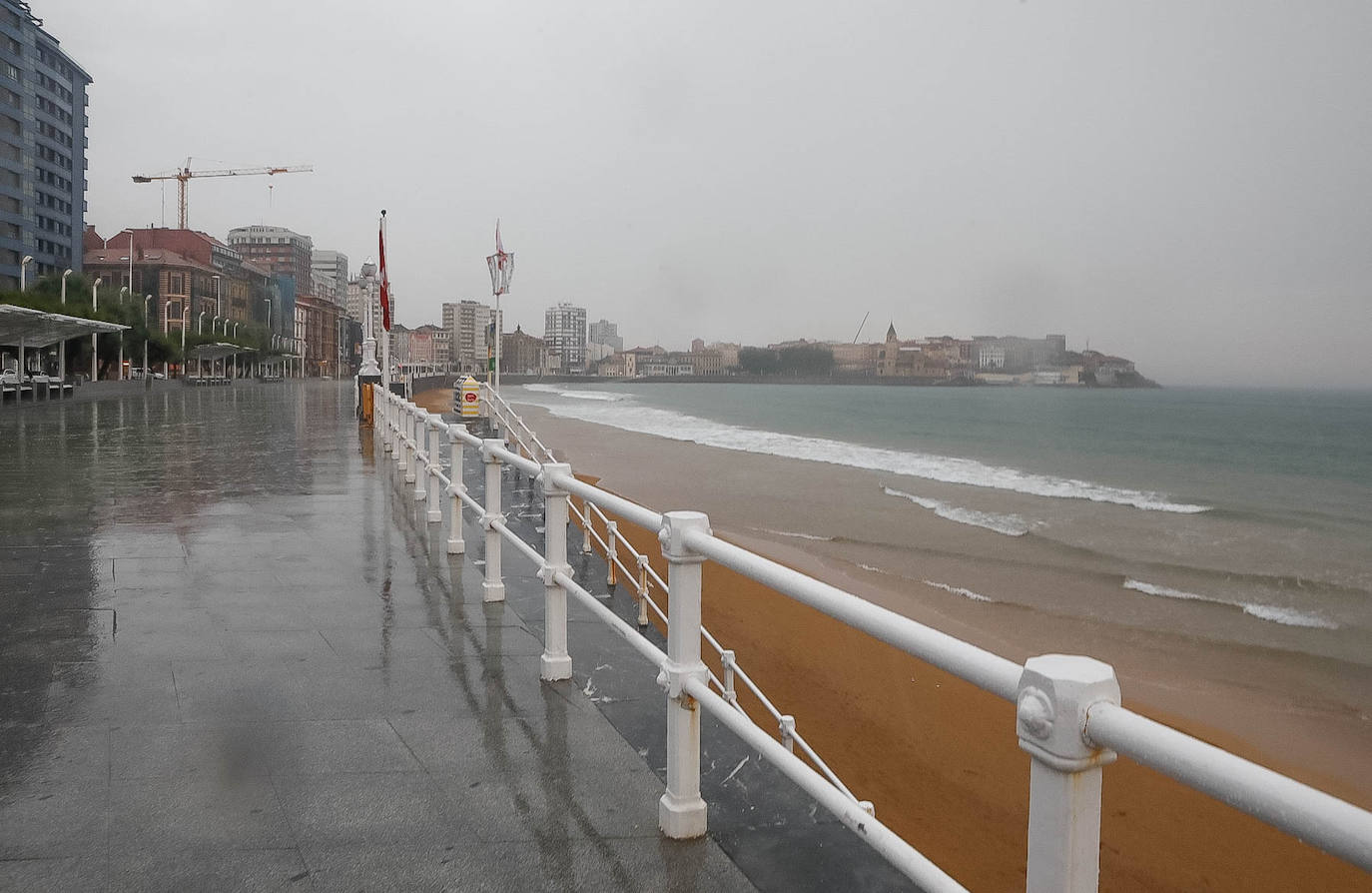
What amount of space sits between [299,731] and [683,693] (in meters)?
1.66


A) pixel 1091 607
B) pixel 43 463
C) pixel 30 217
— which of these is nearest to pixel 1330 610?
pixel 1091 607

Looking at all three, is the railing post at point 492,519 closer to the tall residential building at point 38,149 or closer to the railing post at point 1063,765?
the railing post at point 1063,765

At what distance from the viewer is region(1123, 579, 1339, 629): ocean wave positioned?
1450 cm

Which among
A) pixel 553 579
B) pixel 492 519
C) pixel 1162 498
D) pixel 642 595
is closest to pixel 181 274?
pixel 1162 498

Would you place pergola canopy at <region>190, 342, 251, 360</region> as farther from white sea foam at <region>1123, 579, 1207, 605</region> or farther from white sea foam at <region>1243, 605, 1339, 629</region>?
white sea foam at <region>1243, 605, 1339, 629</region>

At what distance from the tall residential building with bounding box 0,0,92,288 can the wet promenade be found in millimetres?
89278

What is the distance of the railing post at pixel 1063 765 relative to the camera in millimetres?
1521

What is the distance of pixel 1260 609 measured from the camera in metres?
15.0

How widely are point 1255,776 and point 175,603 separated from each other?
18.8ft

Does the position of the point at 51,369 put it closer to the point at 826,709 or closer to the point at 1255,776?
the point at 826,709

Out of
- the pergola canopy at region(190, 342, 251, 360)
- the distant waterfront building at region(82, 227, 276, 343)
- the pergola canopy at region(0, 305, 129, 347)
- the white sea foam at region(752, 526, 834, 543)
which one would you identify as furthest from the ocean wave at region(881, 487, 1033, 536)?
the distant waterfront building at region(82, 227, 276, 343)

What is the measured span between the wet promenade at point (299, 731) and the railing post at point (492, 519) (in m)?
0.15

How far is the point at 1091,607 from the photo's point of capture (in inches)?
567

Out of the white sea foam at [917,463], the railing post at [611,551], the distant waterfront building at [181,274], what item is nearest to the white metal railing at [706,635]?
the railing post at [611,551]
